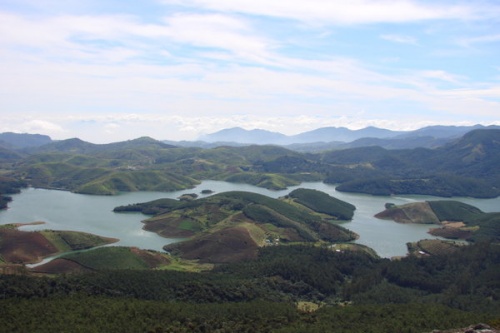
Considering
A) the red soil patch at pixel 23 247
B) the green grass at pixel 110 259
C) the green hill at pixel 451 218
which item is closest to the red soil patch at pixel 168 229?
the green grass at pixel 110 259

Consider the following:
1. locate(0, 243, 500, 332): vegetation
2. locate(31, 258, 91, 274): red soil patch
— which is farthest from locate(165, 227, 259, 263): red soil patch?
locate(31, 258, 91, 274): red soil patch

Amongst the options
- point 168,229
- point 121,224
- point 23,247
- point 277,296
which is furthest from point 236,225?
point 277,296

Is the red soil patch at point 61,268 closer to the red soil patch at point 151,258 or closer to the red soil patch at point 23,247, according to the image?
the red soil patch at point 23,247

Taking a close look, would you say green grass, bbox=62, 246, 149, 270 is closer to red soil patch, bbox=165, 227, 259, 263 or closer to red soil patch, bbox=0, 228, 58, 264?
red soil patch, bbox=0, 228, 58, 264

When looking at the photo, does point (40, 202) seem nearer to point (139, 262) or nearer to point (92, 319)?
point (139, 262)

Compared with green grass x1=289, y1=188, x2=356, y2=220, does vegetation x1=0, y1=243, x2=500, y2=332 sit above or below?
below

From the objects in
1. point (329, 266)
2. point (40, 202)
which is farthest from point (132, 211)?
point (329, 266)
